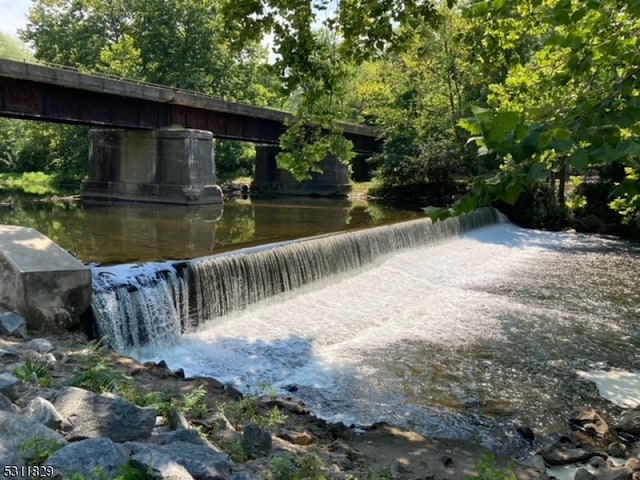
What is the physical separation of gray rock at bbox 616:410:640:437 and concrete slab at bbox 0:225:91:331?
643 cm

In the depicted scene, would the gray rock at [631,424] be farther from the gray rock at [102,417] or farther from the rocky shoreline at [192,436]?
the gray rock at [102,417]

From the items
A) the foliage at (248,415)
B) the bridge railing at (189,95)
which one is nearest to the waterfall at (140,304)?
the foliage at (248,415)

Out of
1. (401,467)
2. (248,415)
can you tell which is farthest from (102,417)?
(401,467)

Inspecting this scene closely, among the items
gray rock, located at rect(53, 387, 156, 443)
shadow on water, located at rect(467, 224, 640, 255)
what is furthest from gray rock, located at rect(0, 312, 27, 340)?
shadow on water, located at rect(467, 224, 640, 255)

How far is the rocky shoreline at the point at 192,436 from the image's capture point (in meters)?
2.93

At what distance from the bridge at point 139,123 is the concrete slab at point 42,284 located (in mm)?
13346

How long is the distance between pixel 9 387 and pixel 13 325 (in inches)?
102

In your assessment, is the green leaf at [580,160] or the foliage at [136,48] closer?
the green leaf at [580,160]

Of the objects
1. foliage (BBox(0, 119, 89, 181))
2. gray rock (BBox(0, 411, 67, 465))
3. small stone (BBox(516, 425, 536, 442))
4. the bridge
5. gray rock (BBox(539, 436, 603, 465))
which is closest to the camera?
gray rock (BBox(0, 411, 67, 465))

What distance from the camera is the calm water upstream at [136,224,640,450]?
6.89 m

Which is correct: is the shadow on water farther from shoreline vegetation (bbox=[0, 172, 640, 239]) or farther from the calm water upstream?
the calm water upstream

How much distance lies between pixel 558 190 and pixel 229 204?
14.3 metres

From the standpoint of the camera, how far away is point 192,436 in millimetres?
3678

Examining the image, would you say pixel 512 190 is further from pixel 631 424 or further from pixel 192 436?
pixel 631 424
